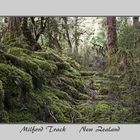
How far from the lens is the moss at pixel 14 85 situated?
4.32 m

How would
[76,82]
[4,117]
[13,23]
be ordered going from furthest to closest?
[76,82]
[13,23]
[4,117]

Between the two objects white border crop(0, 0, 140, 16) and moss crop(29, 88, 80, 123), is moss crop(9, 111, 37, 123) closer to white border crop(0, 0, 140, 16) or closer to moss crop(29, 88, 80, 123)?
moss crop(29, 88, 80, 123)

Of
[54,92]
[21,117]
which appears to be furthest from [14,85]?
[54,92]

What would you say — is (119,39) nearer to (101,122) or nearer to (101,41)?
(101,41)

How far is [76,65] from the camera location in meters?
4.47

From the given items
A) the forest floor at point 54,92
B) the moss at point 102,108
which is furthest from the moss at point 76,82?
the moss at point 102,108

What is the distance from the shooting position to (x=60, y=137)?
4363mm

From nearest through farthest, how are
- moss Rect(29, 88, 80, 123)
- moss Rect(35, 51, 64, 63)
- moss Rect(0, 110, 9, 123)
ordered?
→ moss Rect(0, 110, 9, 123) < moss Rect(29, 88, 80, 123) < moss Rect(35, 51, 64, 63)

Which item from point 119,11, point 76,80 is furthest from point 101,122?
point 119,11

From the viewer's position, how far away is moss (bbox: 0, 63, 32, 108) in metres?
4.32

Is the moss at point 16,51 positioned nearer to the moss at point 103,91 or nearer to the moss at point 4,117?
the moss at point 4,117

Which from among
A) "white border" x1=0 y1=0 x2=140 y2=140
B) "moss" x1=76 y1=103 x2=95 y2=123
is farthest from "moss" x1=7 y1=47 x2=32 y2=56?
"moss" x1=76 y1=103 x2=95 y2=123

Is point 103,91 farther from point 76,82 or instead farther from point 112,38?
point 112,38

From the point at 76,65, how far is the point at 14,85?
620 mm
